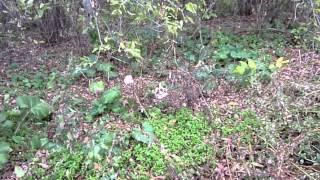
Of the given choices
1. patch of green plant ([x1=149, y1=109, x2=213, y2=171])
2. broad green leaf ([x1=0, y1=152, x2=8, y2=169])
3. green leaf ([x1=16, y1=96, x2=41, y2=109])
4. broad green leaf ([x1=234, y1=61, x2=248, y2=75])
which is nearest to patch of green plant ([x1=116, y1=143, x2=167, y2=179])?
patch of green plant ([x1=149, y1=109, x2=213, y2=171])

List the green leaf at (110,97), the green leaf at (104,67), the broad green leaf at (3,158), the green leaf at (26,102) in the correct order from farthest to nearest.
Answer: the green leaf at (104,67) → the green leaf at (110,97) → the green leaf at (26,102) → the broad green leaf at (3,158)

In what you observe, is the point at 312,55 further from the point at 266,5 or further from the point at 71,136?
the point at 71,136

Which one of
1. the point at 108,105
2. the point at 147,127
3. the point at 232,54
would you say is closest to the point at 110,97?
the point at 108,105

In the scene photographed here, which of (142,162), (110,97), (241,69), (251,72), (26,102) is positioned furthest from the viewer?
(251,72)

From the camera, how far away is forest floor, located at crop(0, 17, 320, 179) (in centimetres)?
322

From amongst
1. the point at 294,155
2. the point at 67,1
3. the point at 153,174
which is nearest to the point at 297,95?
the point at 294,155

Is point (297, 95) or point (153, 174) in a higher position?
point (297, 95)

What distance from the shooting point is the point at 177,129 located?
11.8 ft

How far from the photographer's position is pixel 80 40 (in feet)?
17.4

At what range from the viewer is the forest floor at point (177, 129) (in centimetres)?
322

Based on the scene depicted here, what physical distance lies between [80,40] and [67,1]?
565 millimetres

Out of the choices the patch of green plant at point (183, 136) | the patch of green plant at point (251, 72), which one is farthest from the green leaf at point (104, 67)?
the patch of green plant at point (251, 72)

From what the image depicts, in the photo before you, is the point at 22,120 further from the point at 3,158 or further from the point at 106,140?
the point at 106,140

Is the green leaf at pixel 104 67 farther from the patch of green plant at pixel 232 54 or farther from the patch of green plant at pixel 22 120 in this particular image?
the patch of green plant at pixel 232 54
